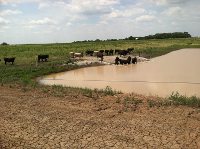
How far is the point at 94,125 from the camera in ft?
19.9

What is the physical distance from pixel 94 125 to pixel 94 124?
75 mm

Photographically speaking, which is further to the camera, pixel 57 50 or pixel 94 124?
pixel 57 50

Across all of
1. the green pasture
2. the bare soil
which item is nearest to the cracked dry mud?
the bare soil

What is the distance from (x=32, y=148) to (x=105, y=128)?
7.39ft

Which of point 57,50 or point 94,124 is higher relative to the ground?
point 57,50

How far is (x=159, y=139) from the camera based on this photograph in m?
5.16

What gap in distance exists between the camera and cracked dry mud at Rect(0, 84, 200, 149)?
5070 millimetres

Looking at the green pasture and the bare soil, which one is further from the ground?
the green pasture

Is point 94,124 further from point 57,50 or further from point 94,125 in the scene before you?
point 57,50

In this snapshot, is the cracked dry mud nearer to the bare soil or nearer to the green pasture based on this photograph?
the bare soil

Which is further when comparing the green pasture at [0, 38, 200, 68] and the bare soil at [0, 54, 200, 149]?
the green pasture at [0, 38, 200, 68]

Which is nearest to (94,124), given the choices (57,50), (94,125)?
(94,125)

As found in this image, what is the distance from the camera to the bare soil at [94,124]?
16.6ft

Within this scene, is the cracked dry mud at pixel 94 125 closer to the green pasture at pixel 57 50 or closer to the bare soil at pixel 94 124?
the bare soil at pixel 94 124
